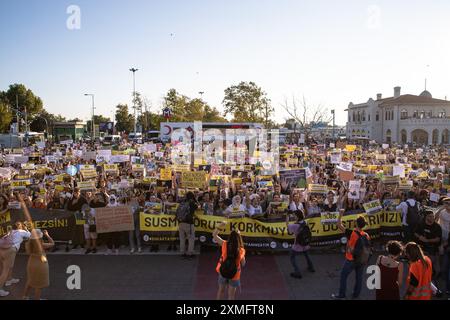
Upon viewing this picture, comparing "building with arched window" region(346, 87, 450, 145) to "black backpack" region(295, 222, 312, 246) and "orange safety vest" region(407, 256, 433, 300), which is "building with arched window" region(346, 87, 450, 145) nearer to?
"black backpack" region(295, 222, 312, 246)

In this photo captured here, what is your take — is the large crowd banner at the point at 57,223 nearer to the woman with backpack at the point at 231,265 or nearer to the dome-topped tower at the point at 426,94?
the woman with backpack at the point at 231,265

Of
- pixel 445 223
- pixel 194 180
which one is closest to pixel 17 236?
pixel 194 180

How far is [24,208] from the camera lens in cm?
983

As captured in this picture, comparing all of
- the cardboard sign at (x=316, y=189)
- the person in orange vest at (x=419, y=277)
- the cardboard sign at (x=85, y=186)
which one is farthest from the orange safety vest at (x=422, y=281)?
the cardboard sign at (x=85, y=186)

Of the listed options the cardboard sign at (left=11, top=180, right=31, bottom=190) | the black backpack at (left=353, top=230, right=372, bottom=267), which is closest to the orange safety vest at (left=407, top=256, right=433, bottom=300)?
the black backpack at (left=353, top=230, right=372, bottom=267)

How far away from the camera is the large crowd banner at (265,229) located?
30.8 feet

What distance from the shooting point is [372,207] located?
9.57 metres

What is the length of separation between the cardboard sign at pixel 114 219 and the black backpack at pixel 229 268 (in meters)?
4.33

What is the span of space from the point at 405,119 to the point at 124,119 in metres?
62.4

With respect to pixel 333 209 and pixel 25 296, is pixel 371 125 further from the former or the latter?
pixel 25 296

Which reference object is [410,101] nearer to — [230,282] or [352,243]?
[352,243]

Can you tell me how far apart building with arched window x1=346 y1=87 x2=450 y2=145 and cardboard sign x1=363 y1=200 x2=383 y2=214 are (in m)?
62.4
